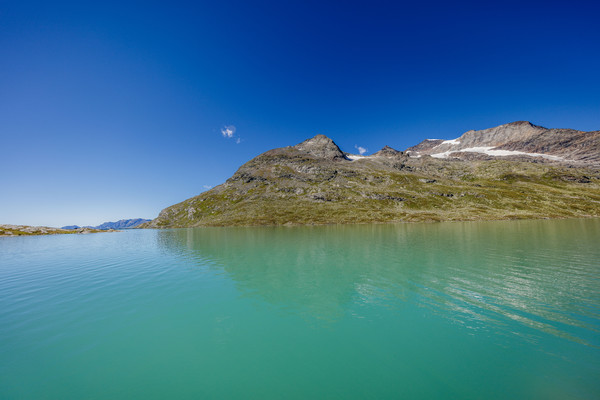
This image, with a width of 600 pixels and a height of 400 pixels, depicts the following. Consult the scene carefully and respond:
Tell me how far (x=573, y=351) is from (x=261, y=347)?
17255 mm

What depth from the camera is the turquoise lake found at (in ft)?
35.8

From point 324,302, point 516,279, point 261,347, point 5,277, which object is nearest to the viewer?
point 261,347

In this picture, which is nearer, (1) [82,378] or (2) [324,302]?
(1) [82,378]

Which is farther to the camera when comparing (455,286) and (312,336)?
(455,286)

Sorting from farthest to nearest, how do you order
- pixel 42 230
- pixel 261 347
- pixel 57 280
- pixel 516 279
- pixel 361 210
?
pixel 361 210 → pixel 42 230 → pixel 57 280 → pixel 516 279 → pixel 261 347

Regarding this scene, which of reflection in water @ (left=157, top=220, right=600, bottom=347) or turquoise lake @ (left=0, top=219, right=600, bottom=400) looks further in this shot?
reflection in water @ (left=157, top=220, right=600, bottom=347)

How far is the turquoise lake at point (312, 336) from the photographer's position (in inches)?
429

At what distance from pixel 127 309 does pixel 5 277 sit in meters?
30.0

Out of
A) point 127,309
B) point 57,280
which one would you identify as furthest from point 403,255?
point 57,280

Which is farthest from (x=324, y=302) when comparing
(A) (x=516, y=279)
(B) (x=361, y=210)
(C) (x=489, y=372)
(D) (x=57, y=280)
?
(B) (x=361, y=210)

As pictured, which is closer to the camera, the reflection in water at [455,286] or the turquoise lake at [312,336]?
the turquoise lake at [312,336]

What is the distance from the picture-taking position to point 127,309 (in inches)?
842

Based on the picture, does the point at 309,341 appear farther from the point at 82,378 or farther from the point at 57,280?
the point at 57,280

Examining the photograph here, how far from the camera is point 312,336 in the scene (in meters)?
15.5
